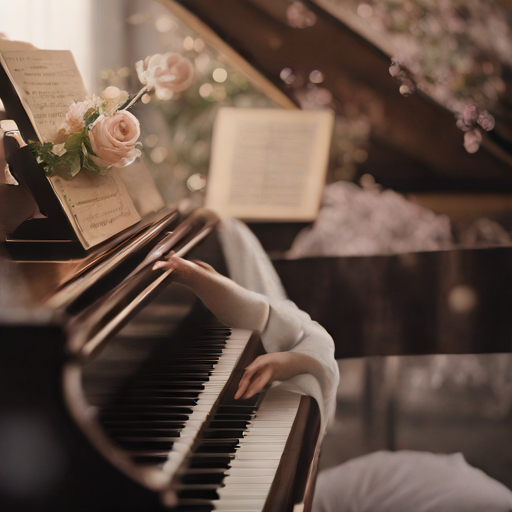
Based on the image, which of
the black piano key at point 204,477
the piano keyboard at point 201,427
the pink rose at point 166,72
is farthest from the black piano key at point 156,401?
the pink rose at point 166,72

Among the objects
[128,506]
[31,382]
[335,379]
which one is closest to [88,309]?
[31,382]

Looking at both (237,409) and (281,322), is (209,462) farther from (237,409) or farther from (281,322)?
(281,322)

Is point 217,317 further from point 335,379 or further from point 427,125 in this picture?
point 427,125

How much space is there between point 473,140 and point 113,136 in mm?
1013

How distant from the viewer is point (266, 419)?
3.06 feet

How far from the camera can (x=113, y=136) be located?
0.94 metres

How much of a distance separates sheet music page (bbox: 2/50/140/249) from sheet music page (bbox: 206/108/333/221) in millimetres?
359

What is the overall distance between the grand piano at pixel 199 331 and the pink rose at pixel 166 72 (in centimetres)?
11

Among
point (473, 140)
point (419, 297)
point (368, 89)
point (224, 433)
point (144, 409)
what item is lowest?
point (419, 297)

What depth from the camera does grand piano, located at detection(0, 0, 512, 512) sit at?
0.63 metres

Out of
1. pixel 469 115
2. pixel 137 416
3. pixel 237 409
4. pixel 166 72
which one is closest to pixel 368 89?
pixel 469 115

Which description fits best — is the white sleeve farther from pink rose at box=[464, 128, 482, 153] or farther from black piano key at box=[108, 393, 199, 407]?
pink rose at box=[464, 128, 482, 153]

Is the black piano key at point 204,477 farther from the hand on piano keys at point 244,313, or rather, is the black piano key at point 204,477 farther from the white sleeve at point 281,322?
the white sleeve at point 281,322

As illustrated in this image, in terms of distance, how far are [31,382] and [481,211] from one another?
1.25 m
